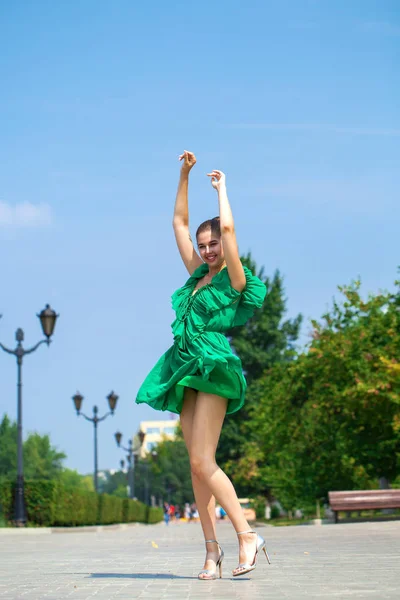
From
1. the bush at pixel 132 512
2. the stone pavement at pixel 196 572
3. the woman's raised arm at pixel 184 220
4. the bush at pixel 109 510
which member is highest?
the bush at pixel 132 512

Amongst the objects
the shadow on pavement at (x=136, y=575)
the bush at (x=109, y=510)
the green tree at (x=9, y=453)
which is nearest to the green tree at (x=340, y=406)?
the bush at (x=109, y=510)

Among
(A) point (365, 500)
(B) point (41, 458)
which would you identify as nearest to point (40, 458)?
(B) point (41, 458)

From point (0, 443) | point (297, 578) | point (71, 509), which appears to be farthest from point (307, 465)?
point (0, 443)

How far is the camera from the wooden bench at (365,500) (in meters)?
21.9

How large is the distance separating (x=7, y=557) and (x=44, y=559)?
76 centimetres

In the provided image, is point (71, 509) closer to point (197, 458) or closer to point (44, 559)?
point (44, 559)

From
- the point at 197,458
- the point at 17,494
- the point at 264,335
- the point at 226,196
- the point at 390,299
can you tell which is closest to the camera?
the point at 197,458

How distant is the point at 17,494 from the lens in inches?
910

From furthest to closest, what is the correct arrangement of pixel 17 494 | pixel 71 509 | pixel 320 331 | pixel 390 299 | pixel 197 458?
pixel 320 331 < pixel 390 299 < pixel 71 509 < pixel 17 494 < pixel 197 458

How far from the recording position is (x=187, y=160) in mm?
7082

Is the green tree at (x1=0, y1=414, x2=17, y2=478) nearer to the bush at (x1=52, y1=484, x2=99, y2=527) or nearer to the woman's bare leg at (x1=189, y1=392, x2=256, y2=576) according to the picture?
the bush at (x1=52, y1=484, x2=99, y2=527)

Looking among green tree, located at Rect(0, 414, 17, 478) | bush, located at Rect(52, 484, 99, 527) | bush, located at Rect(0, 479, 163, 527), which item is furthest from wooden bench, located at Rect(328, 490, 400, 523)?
green tree, located at Rect(0, 414, 17, 478)

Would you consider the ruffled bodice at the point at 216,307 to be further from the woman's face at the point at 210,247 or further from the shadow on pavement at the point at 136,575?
the shadow on pavement at the point at 136,575

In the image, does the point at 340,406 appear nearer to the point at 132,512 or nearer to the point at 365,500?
the point at 365,500
